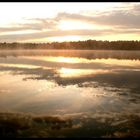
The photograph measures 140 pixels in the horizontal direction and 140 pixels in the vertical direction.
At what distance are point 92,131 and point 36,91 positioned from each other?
11.4 metres

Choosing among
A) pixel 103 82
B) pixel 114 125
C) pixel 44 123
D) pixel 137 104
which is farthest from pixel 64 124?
pixel 103 82

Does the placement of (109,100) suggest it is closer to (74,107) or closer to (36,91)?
(74,107)

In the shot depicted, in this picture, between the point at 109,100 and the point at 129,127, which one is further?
the point at 109,100

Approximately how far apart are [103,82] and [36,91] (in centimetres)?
817

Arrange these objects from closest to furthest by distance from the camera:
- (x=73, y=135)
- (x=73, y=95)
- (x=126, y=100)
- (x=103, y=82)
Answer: (x=73, y=135) < (x=126, y=100) < (x=73, y=95) < (x=103, y=82)

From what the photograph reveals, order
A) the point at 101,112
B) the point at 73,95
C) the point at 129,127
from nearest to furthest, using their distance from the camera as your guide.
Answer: the point at 129,127, the point at 101,112, the point at 73,95

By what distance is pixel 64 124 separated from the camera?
12867mm

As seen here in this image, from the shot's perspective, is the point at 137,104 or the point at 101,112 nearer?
the point at 101,112

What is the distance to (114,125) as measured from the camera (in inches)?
501

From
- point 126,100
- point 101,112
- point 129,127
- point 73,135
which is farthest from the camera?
point 126,100

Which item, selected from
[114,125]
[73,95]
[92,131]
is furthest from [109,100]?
[92,131]

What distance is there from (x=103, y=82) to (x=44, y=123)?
50.5ft

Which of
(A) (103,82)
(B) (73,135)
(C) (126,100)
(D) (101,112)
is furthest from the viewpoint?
(A) (103,82)

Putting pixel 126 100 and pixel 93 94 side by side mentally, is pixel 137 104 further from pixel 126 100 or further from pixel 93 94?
pixel 93 94
